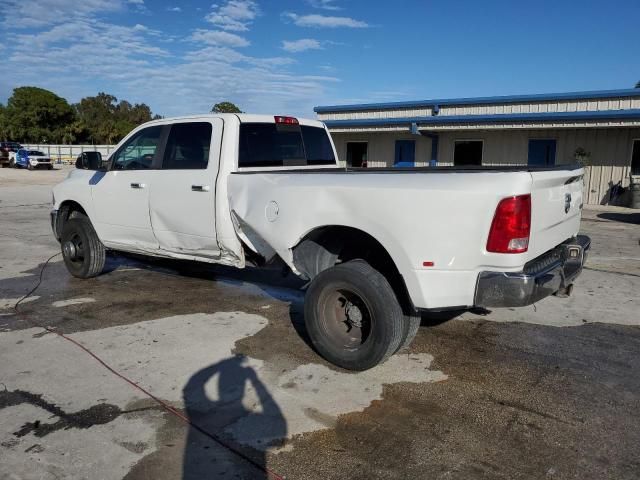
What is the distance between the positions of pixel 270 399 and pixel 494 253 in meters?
1.82

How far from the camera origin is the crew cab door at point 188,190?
5324 millimetres

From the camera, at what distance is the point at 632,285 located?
710cm

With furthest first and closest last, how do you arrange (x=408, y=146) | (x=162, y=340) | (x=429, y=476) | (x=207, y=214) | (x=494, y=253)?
(x=408, y=146) < (x=207, y=214) < (x=162, y=340) < (x=494, y=253) < (x=429, y=476)

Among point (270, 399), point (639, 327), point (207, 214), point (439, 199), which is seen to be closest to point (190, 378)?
point (270, 399)

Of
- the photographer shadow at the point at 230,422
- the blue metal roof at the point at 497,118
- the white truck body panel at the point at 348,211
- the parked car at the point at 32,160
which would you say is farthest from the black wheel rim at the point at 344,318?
the parked car at the point at 32,160

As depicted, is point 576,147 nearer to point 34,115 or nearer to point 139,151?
point 139,151

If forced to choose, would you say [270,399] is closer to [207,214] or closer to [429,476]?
[429,476]

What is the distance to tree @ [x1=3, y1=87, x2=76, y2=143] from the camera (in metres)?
67.8

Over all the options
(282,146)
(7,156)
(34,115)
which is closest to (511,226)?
(282,146)

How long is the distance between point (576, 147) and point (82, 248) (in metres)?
16.9

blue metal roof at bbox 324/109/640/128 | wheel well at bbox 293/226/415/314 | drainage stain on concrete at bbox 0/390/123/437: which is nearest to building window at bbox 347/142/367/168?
blue metal roof at bbox 324/109/640/128

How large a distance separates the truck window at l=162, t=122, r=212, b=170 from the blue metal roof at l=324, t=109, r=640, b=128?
1489 cm

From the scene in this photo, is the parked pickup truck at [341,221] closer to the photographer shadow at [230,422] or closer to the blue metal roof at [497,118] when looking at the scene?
the photographer shadow at [230,422]

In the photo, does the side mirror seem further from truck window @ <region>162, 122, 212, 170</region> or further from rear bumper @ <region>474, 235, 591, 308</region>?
rear bumper @ <region>474, 235, 591, 308</region>
